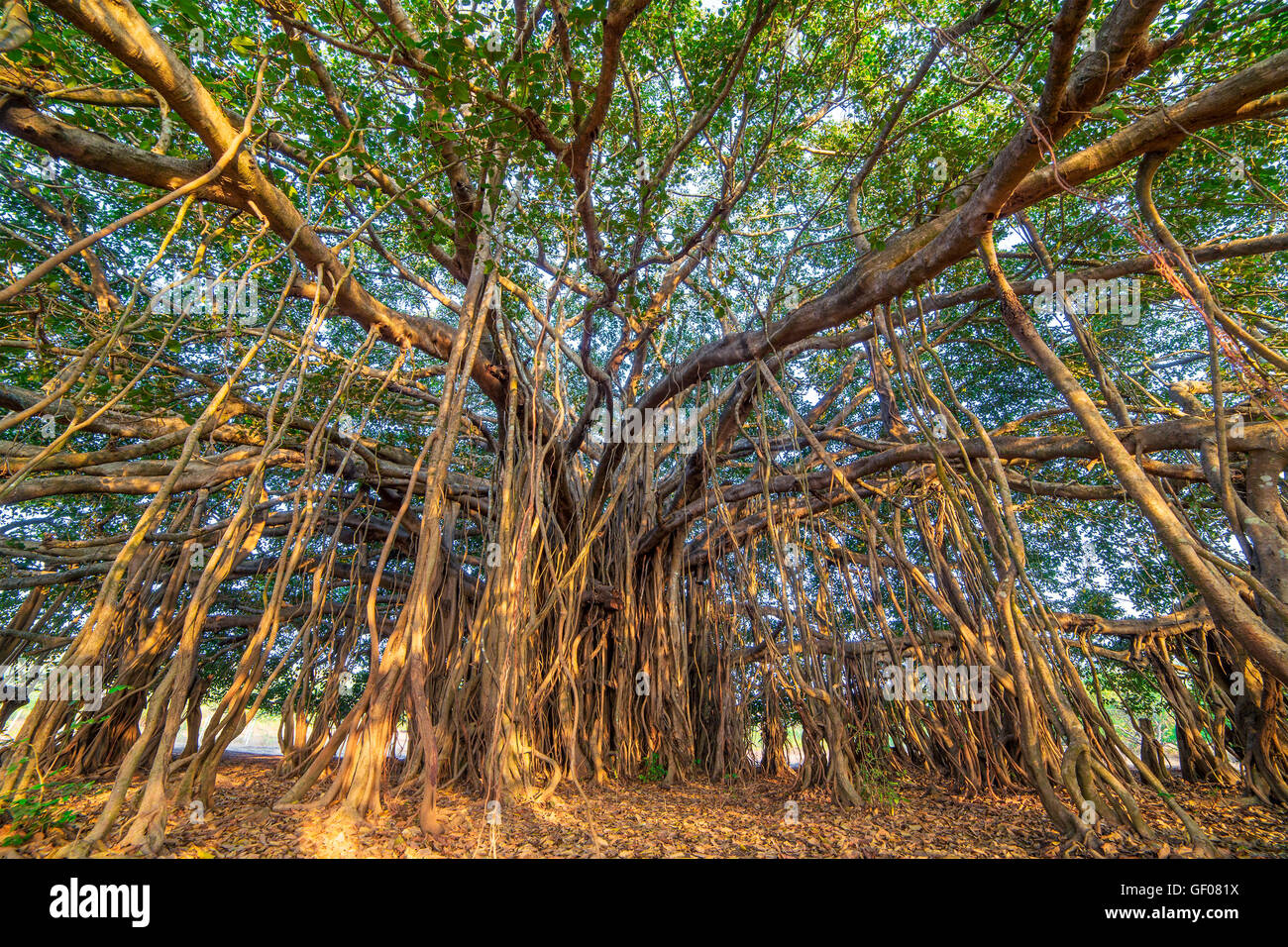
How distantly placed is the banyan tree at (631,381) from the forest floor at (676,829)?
15cm

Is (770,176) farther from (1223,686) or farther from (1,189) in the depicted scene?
(1223,686)

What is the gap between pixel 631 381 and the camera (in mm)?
4227

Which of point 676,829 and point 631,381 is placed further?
point 631,381

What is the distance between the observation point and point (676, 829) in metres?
2.64

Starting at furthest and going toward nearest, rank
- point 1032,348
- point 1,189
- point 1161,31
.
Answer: point 1,189 → point 1161,31 → point 1032,348

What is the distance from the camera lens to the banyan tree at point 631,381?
1.98 metres

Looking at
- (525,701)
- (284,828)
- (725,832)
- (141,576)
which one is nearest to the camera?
(284,828)

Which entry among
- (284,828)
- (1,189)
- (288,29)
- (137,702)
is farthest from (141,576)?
(288,29)

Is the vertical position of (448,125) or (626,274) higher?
(448,125)

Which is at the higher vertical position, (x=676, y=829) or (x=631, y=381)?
(x=631, y=381)

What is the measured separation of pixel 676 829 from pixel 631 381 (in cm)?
298

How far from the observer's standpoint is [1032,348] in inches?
84.9

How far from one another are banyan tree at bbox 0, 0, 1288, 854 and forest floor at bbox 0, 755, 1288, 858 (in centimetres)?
15

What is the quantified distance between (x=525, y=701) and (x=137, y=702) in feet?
11.7
